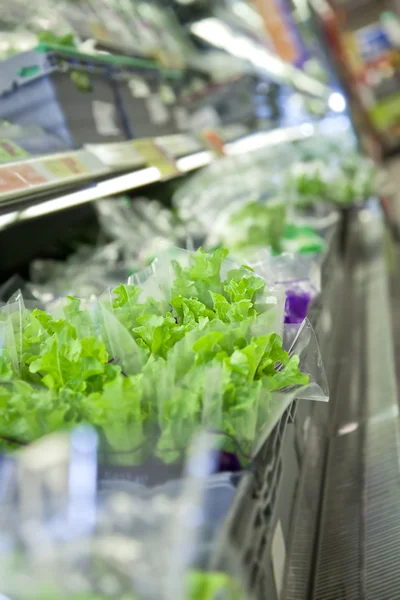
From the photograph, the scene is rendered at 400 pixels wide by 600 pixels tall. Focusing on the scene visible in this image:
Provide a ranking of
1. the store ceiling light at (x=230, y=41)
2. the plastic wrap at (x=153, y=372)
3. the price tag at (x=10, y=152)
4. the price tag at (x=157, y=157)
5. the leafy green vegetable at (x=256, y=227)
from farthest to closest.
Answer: the store ceiling light at (x=230, y=41)
the leafy green vegetable at (x=256, y=227)
the price tag at (x=157, y=157)
the price tag at (x=10, y=152)
the plastic wrap at (x=153, y=372)

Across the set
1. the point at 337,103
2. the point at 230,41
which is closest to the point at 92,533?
the point at 230,41

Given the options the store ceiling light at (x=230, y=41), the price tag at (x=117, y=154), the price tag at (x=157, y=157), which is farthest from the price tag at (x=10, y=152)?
the store ceiling light at (x=230, y=41)

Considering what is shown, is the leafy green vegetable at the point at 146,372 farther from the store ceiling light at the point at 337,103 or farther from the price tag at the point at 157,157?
the store ceiling light at the point at 337,103

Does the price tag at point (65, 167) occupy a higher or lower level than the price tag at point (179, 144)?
lower

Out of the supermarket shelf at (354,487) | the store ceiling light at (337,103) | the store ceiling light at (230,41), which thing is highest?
the store ceiling light at (230,41)

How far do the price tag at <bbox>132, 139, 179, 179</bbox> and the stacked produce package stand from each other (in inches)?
29.4

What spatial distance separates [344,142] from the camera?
506cm

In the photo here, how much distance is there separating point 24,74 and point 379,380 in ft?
5.14

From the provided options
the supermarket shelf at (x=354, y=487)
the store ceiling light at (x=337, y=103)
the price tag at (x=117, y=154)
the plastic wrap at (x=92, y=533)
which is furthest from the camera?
the store ceiling light at (x=337, y=103)

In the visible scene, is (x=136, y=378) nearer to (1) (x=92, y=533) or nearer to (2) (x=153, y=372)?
(2) (x=153, y=372)

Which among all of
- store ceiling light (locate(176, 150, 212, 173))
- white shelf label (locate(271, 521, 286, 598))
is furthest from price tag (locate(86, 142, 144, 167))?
white shelf label (locate(271, 521, 286, 598))

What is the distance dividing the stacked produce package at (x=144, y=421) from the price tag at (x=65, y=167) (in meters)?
0.35

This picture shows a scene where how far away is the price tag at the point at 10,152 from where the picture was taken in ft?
5.04

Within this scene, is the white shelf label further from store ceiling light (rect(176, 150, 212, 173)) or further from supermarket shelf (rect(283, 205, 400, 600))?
store ceiling light (rect(176, 150, 212, 173))
